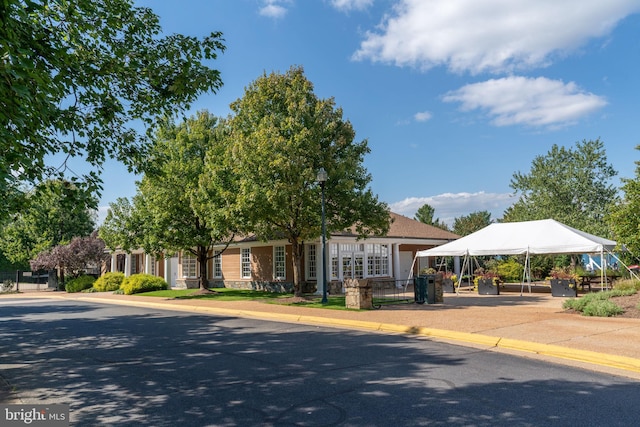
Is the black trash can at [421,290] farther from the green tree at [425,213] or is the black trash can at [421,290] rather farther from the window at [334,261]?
the green tree at [425,213]

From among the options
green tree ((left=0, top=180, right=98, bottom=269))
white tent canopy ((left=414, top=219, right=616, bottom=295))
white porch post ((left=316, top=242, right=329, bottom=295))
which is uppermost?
green tree ((left=0, top=180, right=98, bottom=269))

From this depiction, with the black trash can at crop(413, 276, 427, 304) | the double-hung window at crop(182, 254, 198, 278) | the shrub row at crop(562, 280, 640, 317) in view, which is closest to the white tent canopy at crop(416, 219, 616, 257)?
the shrub row at crop(562, 280, 640, 317)

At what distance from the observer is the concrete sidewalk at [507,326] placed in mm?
8648

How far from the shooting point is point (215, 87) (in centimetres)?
980

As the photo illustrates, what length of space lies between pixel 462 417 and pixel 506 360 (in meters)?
3.65

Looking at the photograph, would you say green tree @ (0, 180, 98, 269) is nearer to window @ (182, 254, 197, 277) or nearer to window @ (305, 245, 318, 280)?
window @ (182, 254, 197, 277)

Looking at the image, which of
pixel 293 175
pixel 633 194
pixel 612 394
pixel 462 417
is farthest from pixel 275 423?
pixel 633 194

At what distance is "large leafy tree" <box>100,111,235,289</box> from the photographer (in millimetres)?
24422

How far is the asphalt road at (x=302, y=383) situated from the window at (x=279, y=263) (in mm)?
14999

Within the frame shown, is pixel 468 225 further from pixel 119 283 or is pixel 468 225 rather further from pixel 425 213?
pixel 119 283

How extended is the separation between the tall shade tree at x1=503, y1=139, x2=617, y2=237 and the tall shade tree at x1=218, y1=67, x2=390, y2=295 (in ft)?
111

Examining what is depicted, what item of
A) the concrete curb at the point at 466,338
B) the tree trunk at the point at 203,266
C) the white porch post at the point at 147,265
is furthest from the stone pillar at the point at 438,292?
the white porch post at the point at 147,265

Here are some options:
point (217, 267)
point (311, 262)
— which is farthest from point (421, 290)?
point (217, 267)

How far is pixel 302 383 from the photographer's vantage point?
698cm
